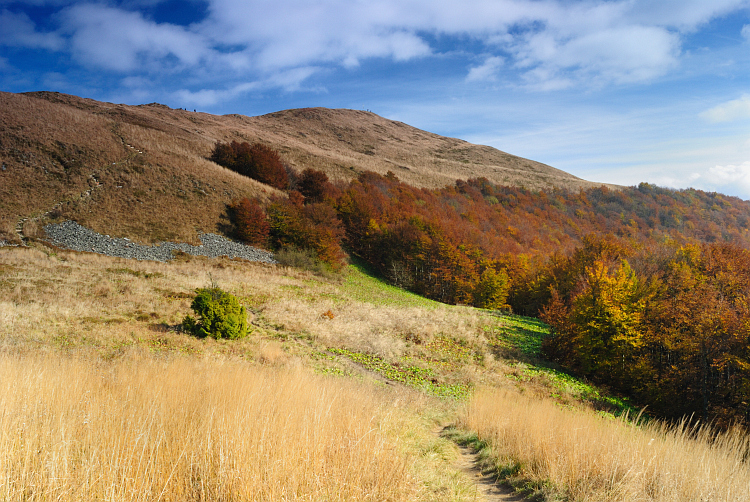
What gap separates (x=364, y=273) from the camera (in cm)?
4034

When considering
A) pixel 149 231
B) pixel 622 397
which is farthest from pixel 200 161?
pixel 622 397

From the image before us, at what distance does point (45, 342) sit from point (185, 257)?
21.0 m

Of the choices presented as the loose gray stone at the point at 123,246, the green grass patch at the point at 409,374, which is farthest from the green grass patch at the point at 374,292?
the green grass patch at the point at 409,374

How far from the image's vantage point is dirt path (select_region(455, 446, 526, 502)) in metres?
4.61

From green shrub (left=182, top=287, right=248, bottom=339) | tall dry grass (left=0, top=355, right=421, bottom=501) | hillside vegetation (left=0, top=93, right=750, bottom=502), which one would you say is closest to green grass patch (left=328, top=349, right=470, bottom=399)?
hillside vegetation (left=0, top=93, right=750, bottom=502)

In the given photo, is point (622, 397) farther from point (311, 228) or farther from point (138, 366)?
point (311, 228)

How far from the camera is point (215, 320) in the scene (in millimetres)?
13250

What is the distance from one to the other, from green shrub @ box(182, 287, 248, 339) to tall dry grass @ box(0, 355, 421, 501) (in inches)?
322

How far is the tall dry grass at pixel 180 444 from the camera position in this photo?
291 cm

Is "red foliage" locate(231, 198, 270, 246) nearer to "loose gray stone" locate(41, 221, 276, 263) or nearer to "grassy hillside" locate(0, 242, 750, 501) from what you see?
"loose gray stone" locate(41, 221, 276, 263)

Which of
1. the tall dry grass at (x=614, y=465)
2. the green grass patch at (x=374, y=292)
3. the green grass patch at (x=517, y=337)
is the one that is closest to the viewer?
the tall dry grass at (x=614, y=465)

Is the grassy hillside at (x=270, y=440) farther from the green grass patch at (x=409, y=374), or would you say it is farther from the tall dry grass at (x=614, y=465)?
the green grass patch at (x=409, y=374)

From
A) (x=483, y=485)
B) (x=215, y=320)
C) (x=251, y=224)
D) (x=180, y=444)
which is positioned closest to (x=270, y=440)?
(x=180, y=444)

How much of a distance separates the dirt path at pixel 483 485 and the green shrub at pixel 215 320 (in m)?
9.86
